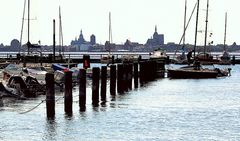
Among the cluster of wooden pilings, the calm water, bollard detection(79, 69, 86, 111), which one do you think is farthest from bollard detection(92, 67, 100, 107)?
bollard detection(79, 69, 86, 111)

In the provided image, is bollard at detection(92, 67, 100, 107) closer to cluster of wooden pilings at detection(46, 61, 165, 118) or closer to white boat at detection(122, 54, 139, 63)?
cluster of wooden pilings at detection(46, 61, 165, 118)

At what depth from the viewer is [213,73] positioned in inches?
2950

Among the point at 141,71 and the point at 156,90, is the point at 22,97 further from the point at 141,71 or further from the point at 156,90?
the point at 141,71

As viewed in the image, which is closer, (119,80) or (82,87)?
(82,87)

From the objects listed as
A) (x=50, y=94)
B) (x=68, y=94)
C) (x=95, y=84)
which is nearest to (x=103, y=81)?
(x=95, y=84)

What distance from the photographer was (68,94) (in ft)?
116

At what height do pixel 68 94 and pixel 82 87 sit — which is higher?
pixel 82 87

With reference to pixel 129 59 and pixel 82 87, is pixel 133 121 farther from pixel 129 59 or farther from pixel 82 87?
pixel 129 59

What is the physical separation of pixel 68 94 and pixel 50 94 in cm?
212

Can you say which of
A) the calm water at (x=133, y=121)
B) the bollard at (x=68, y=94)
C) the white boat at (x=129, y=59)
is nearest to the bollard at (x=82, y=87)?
the calm water at (x=133, y=121)

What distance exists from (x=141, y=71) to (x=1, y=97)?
98.1 feet

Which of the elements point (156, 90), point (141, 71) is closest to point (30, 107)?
point (156, 90)

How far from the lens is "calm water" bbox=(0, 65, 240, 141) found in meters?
31.0

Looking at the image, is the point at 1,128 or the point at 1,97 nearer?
the point at 1,128
